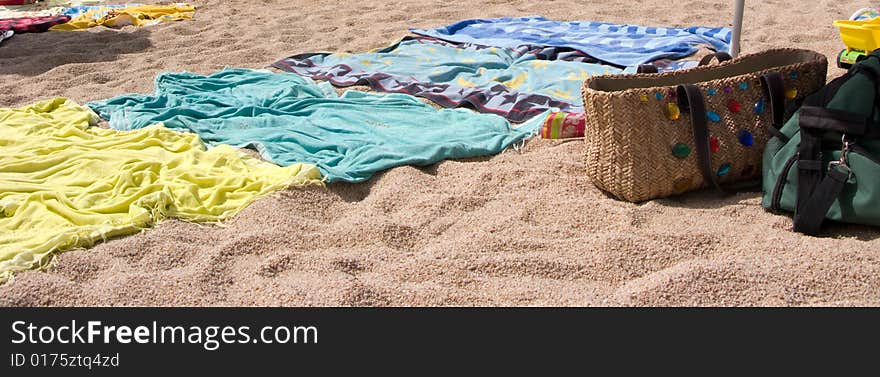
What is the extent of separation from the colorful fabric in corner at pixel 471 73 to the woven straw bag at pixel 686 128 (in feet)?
3.35

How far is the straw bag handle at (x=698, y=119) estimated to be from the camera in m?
2.99

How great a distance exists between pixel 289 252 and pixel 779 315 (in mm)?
1465

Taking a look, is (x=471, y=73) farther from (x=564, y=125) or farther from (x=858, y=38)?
(x=858, y=38)

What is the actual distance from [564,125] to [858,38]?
1.23 m

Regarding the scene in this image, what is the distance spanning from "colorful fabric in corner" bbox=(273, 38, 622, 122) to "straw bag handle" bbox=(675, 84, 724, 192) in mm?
1053

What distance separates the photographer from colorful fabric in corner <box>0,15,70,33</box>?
255 inches

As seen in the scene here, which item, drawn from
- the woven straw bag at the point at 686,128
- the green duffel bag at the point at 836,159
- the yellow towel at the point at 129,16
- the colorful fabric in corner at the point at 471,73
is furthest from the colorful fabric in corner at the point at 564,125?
the yellow towel at the point at 129,16

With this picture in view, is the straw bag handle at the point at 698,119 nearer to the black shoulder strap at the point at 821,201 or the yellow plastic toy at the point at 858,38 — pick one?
the black shoulder strap at the point at 821,201

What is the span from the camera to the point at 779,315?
222cm

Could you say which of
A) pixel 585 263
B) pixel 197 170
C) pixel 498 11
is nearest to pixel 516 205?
pixel 585 263

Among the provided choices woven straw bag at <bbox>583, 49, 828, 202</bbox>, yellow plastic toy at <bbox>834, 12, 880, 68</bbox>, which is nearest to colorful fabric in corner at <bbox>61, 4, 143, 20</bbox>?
woven straw bag at <bbox>583, 49, 828, 202</bbox>

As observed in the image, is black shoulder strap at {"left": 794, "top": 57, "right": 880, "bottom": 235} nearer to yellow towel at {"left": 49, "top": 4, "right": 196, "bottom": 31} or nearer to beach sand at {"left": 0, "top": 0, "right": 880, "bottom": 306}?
beach sand at {"left": 0, "top": 0, "right": 880, "bottom": 306}

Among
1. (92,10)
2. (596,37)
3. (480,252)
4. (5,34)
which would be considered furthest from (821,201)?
(92,10)

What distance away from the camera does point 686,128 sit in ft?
9.88
